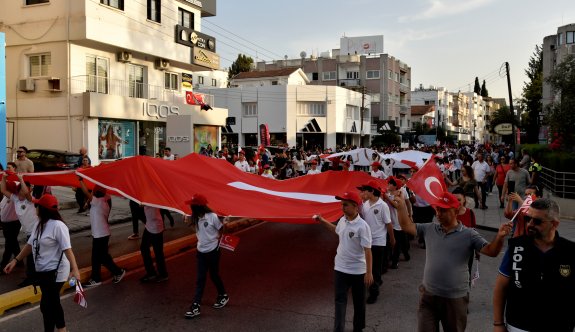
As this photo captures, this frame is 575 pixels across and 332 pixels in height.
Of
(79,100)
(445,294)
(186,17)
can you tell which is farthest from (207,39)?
(445,294)

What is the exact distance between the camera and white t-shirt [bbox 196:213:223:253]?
648 cm

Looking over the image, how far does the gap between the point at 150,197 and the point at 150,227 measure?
49 cm

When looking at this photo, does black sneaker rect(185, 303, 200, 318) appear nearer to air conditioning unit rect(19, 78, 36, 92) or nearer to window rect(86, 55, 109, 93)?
window rect(86, 55, 109, 93)

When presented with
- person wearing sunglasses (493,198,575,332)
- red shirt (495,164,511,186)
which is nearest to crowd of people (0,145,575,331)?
person wearing sunglasses (493,198,575,332)

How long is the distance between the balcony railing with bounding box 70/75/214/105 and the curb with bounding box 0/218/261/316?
13.7 m

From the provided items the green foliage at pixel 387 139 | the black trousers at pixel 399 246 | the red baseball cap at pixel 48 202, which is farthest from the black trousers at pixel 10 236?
the green foliage at pixel 387 139

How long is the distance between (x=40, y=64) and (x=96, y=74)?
8.43 feet

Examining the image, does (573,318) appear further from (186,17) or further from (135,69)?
(186,17)

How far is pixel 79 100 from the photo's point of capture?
72.5 feet

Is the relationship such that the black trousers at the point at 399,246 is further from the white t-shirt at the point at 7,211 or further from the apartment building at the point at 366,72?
the apartment building at the point at 366,72

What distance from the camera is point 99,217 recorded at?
25.2 feet

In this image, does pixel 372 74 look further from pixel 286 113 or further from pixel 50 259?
pixel 50 259

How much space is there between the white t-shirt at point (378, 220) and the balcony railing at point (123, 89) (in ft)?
63.6

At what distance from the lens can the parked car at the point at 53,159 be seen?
18422mm
